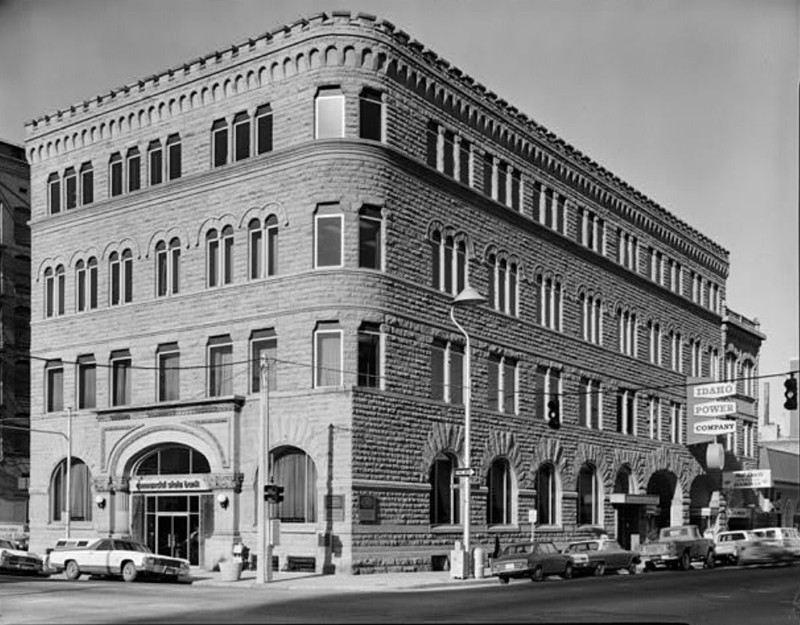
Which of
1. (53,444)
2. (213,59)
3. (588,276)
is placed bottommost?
(53,444)

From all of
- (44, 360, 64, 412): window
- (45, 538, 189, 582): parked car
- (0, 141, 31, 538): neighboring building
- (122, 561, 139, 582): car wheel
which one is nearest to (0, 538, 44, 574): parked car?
(45, 538, 189, 582): parked car

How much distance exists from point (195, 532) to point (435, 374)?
999 centimetres

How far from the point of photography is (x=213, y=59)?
44.0 metres

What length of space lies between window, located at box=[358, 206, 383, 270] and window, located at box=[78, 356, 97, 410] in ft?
41.9

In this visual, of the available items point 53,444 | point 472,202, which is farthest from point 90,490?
point 472,202

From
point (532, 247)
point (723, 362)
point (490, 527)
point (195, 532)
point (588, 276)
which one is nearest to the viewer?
point (195, 532)

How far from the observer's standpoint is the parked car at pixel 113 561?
117 feet

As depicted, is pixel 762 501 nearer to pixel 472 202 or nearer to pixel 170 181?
pixel 472 202

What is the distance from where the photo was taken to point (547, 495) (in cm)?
5081

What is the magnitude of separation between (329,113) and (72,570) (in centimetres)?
1668

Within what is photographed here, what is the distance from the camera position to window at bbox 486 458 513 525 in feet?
153

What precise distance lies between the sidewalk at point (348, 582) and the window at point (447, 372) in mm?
6763

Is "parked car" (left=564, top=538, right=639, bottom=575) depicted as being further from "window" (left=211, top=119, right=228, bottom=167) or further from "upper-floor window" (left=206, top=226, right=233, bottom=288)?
"window" (left=211, top=119, right=228, bottom=167)

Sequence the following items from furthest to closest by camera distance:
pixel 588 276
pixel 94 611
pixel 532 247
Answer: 1. pixel 588 276
2. pixel 532 247
3. pixel 94 611
